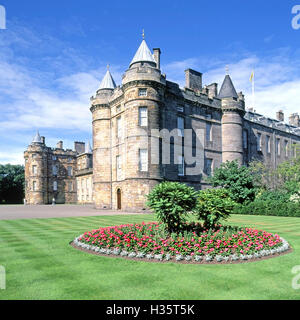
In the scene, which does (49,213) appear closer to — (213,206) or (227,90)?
(213,206)

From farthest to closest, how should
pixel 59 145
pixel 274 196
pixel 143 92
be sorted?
pixel 59 145
pixel 274 196
pixel 143 92

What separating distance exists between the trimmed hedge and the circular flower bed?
584 inches

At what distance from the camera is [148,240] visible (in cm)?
936

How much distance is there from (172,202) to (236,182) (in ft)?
73.9

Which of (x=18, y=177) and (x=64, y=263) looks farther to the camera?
(x=18, y=177)

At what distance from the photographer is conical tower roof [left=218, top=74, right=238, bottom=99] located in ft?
126

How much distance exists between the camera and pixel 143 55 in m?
29.4

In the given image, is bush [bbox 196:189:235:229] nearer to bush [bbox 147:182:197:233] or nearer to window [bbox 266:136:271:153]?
bush [bbox 147:182:197:233]

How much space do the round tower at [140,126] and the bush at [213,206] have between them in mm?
16465

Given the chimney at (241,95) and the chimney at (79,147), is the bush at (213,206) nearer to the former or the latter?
the chimney at (241,95)

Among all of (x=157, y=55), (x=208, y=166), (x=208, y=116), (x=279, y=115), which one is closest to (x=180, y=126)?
(x=208, y=116)
